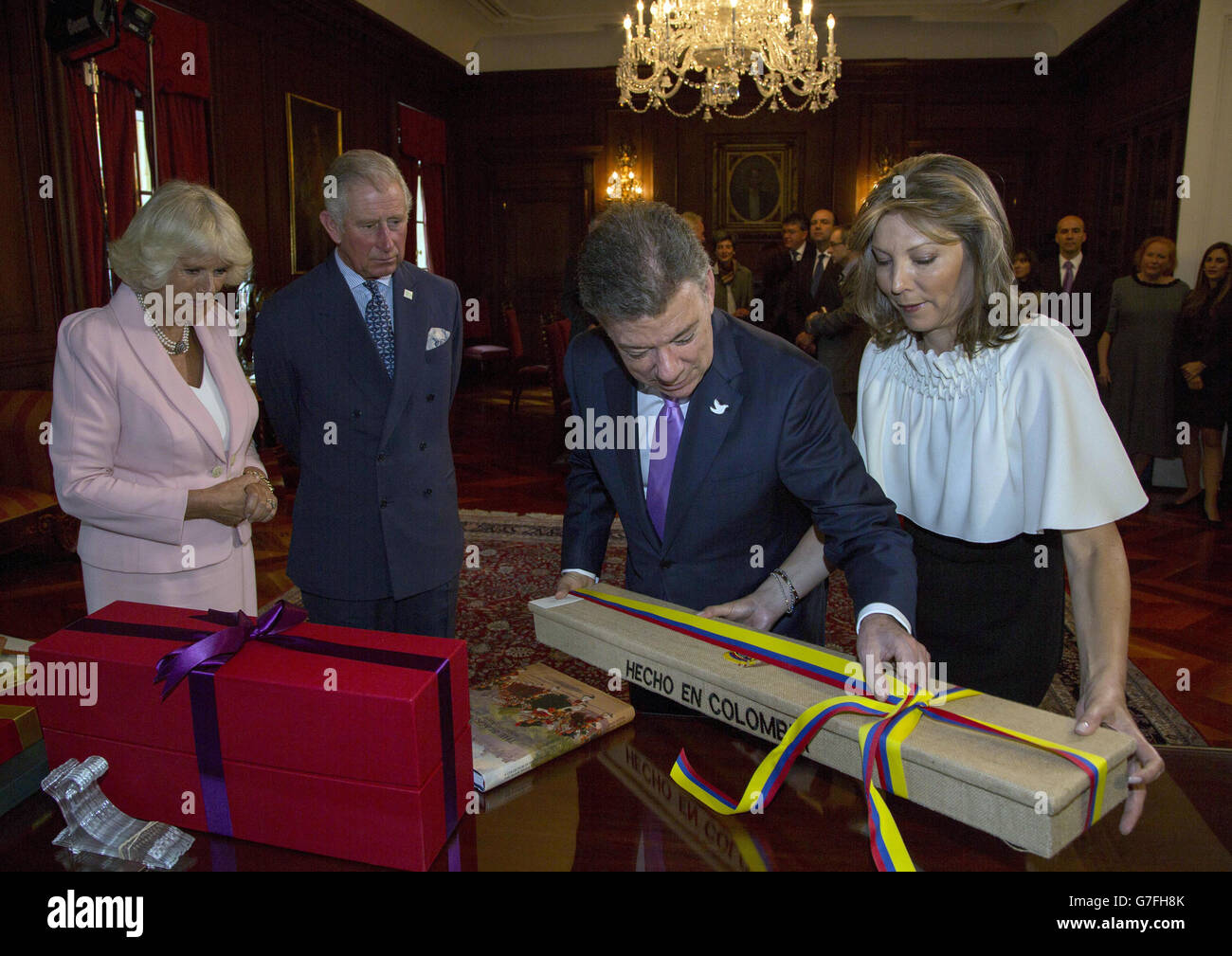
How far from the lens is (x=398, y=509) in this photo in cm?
213

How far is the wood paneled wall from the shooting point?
504 cm

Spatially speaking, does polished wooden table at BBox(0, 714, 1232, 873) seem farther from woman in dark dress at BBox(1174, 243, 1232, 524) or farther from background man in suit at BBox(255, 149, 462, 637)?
woman in dark dress at BBox(1174, 243, 1232, 524)

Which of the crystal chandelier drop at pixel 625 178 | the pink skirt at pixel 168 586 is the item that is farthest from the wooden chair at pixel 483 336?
the pink skirt at pixel 168 586

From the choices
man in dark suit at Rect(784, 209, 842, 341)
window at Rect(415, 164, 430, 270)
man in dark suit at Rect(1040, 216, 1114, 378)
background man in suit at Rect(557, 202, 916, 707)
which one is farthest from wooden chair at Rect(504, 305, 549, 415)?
background man in suit at Rect(557, 202, 916, 707)

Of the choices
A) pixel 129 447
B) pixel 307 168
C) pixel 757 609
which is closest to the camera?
pixel 757 609

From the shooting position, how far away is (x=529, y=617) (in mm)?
3889

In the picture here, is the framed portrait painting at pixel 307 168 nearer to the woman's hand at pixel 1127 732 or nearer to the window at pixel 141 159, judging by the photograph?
the window at pixel 141 159

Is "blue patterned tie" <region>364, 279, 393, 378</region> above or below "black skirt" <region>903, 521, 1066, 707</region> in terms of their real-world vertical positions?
above

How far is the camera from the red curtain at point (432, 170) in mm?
9938

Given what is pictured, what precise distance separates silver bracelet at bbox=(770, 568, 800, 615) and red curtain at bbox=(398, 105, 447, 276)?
9247 millimetres

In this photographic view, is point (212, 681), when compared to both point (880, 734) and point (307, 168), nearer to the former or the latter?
point (880, 734)

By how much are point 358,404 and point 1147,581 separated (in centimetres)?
392

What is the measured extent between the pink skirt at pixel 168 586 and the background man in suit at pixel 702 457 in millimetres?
839

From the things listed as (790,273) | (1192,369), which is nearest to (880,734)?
(1192,369)
